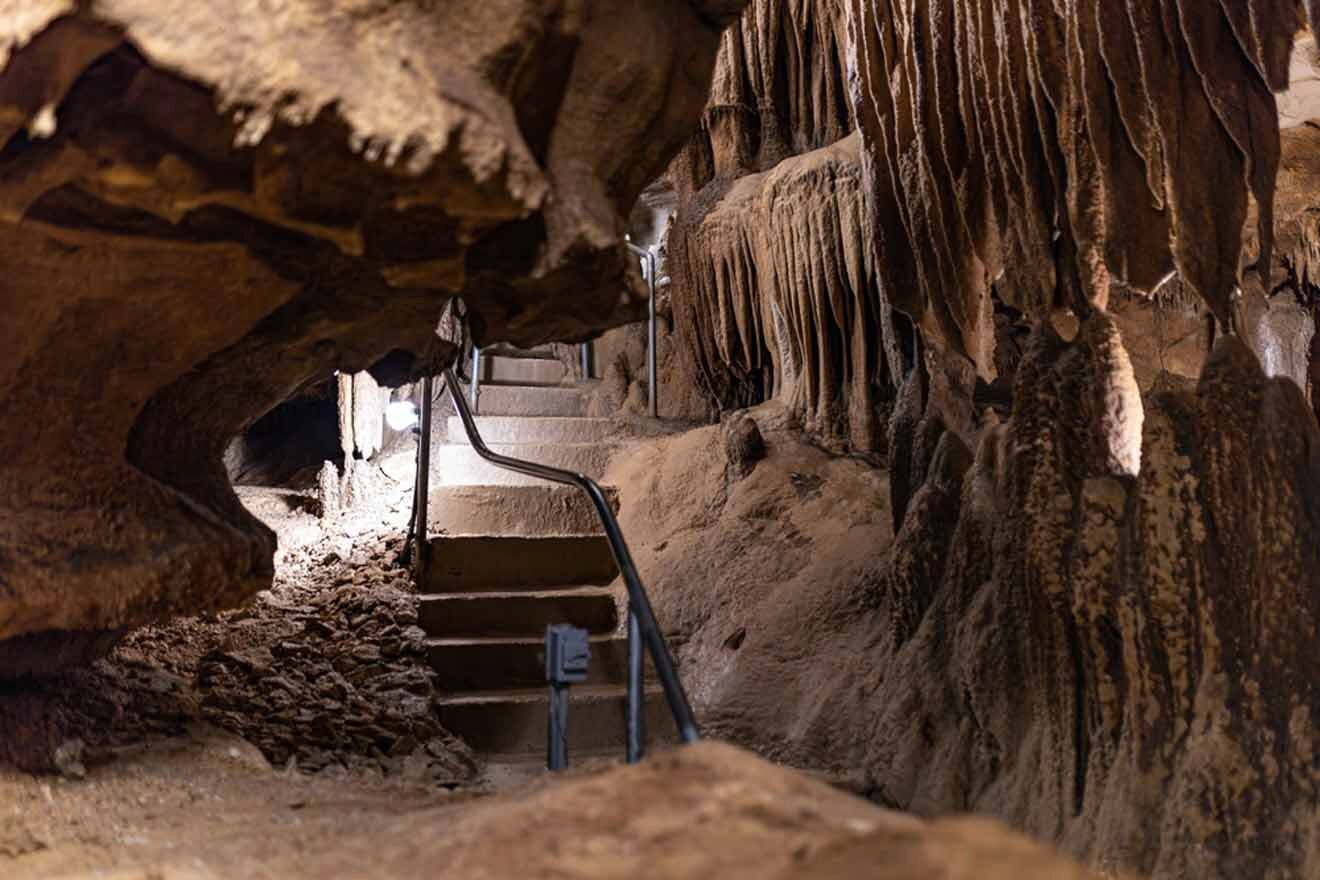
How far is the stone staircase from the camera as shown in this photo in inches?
176

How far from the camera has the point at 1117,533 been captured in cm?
329

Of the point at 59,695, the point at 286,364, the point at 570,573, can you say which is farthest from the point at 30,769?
the point at 570,573

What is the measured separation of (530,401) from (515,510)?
7.96 ft

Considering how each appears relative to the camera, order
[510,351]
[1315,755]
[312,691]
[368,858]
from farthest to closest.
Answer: [510,351] < [312,691] < [1315,755] < [368,858]

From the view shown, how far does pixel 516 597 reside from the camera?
5.08m

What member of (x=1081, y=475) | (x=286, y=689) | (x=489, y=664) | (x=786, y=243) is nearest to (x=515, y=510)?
(x=489, y=664)

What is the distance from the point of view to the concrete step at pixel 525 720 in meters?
4.40

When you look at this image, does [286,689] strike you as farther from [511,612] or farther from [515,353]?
[515,353]

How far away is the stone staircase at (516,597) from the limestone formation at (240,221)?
1.47 metres

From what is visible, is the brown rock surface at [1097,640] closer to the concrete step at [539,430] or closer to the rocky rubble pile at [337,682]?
the rocky rubble pile at [337,682]

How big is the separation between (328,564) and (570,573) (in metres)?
1.19

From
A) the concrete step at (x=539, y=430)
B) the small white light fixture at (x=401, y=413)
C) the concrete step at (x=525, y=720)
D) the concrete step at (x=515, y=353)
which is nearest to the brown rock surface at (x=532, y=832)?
the concrete step at (x=525, y=720)

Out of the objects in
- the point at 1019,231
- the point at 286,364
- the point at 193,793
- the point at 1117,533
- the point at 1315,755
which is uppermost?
the point at 1019,231

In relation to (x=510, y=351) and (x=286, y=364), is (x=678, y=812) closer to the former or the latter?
(x=286, y=364)
